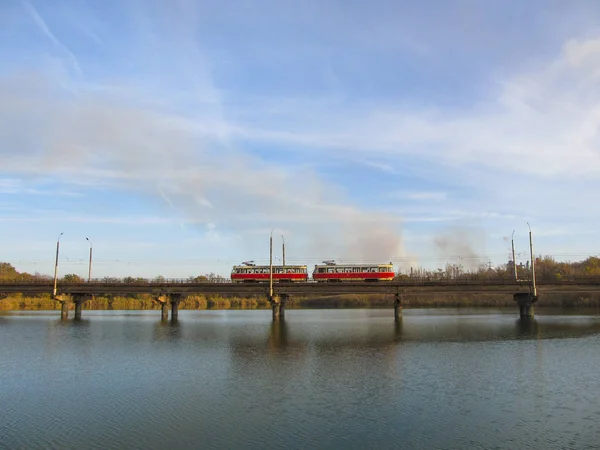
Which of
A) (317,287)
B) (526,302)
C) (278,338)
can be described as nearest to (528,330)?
(526,302)

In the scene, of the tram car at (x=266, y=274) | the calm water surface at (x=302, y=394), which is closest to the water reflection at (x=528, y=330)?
the calm water surface at (x=302, y=394)

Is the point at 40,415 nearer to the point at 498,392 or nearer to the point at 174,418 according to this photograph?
the point at 174,418

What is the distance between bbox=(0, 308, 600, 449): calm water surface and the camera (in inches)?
975

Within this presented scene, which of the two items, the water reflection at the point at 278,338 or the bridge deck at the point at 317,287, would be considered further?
the bridge deck at the point at 317,287

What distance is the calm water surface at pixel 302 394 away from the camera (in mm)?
24766

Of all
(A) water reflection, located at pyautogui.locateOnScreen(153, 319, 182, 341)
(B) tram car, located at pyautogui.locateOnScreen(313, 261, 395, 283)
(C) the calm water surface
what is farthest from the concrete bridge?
(C) the calm water surface

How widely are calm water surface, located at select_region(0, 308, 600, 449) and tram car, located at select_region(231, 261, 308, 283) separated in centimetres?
4874

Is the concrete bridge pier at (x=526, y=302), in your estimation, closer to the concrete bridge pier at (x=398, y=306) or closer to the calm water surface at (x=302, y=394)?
the concrete bridge pier at (x=398, y=306)

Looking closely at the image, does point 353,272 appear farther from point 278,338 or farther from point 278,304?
point 278,338

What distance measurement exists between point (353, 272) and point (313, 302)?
88211mm

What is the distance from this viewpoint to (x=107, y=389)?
35.6 metres

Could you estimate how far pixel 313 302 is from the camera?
196 metres

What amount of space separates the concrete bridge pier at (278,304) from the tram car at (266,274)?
4.24 m

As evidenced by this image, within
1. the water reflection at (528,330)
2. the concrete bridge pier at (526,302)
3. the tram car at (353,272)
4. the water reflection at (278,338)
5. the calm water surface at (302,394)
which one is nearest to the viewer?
the calm water surface at (302,394)
